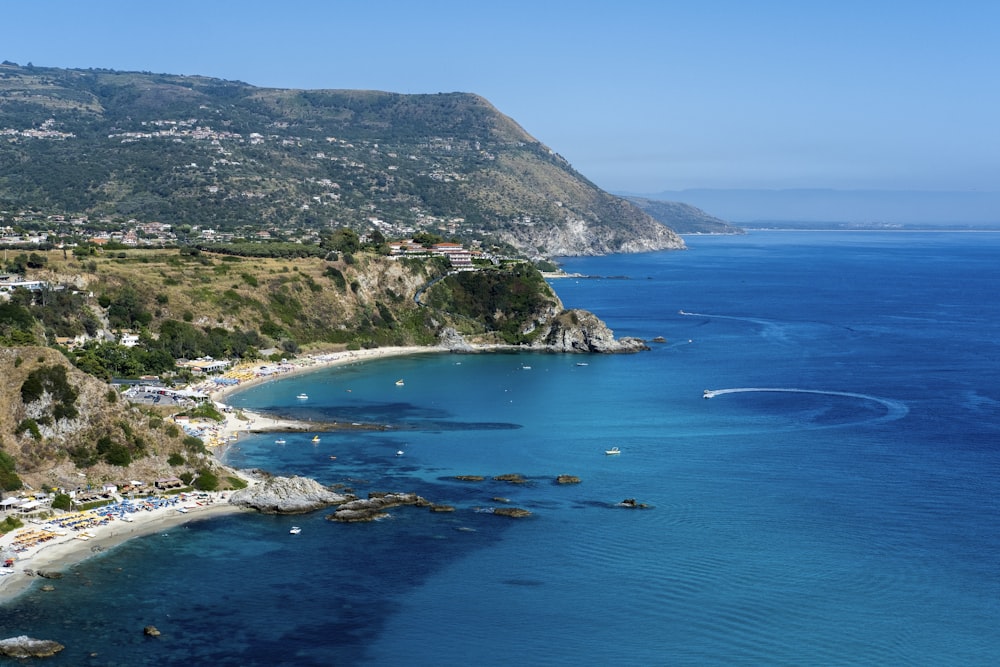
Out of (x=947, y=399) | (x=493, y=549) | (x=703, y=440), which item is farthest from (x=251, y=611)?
(x=947, y=399)

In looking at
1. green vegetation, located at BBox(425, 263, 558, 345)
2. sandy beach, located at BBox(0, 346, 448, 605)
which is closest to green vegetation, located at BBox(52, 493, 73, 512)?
sandy beach, located at BBox(0, 346, 448, 605)

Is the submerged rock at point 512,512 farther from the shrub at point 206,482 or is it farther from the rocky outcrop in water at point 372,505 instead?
the shrub at point 206,482

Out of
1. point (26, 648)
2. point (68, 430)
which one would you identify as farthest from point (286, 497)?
point (26, 648)

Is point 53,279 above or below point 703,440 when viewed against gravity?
above

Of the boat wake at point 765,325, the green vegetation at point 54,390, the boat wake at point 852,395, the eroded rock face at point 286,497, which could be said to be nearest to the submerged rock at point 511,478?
the eroded rock face at point 286,497

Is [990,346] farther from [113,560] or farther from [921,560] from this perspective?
[113,560]

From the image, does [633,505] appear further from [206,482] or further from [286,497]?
[206,482]

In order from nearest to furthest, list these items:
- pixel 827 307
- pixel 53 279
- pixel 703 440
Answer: pixel 703 440 < pixel 53 279 < pixel 827 307
